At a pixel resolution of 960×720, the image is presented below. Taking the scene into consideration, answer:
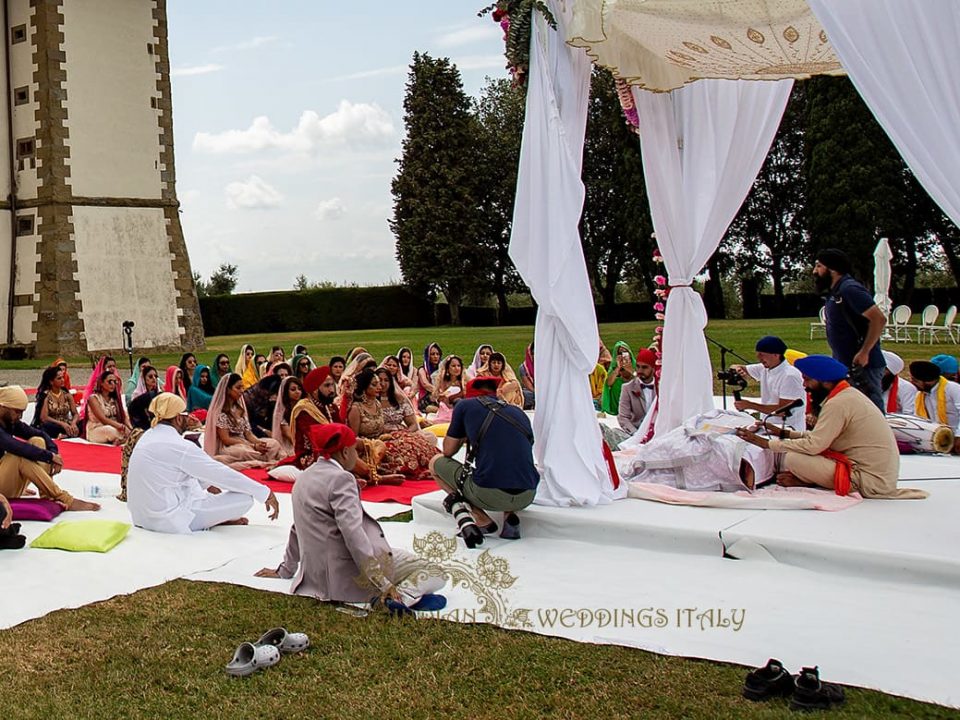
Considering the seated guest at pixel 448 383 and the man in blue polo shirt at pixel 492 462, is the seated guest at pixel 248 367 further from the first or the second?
the man in blue polo shirt at pixel 492 462

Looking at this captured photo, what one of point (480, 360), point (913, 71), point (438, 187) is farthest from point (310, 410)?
point (438, 187)

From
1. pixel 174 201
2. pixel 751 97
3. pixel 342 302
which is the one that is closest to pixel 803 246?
pixel 342 302

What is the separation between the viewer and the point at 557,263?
6227 mm

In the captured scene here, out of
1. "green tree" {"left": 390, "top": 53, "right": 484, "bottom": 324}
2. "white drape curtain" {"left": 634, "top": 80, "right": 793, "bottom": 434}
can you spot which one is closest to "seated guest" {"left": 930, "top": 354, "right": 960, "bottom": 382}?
"white drape curtain" {"left": 634, "top": 80, "right": 793, "bottom": 434}

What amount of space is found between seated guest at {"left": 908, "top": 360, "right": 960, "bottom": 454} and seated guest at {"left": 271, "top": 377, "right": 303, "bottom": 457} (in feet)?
17.9

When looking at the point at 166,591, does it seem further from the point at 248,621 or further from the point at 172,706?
the point at 172,706

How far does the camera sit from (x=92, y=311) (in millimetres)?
24016

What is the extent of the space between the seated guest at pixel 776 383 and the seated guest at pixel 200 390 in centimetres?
611

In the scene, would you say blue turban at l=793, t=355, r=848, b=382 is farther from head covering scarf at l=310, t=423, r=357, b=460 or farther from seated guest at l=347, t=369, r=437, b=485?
Answer: seated guest at l=347, t=369, r=437, b=485

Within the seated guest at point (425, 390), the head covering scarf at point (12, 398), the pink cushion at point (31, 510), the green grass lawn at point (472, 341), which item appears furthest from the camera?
the green grass lawn at point (472, 341)

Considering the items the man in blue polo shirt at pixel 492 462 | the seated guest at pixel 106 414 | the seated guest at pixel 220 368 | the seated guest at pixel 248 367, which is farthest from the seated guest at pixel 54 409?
the man in blue polo shirt at pixel 492 462

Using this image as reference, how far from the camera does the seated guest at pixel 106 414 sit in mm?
10742

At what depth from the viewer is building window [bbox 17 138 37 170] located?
23.7 m

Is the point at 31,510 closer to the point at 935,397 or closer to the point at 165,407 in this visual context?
the point at 165,407
